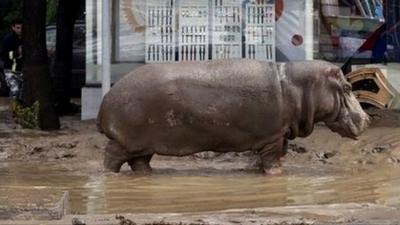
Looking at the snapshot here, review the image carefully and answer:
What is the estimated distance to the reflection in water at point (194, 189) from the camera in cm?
873

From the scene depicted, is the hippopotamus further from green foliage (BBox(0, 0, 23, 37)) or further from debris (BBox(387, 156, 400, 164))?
green foliage (BBox(0, 0, 23, 37))

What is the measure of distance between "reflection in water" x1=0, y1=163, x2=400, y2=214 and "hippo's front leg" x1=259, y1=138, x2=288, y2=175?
0.44ft

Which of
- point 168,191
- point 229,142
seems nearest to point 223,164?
point 229,142

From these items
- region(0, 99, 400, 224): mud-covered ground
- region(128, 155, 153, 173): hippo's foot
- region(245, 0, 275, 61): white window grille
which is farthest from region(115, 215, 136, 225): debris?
region(245, 0, 275, 61): white window grille

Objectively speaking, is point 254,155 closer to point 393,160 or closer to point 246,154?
point 246,154

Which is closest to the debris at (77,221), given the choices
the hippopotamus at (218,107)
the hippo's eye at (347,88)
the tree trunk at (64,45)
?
the hippopotamus at (218,107)

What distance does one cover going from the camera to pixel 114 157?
10.8 metres

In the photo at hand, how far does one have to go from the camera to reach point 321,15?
51.5 ft

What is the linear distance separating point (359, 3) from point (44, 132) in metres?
5.36

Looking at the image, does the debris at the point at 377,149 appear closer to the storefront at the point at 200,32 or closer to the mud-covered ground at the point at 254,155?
the mud-covered ground at the point at 254,155

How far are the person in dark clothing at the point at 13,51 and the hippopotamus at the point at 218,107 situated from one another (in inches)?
294

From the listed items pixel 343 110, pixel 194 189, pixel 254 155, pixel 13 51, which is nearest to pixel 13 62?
pixel 13 51

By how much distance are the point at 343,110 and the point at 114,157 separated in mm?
2505

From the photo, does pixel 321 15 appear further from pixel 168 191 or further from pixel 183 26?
pixel 168 191
